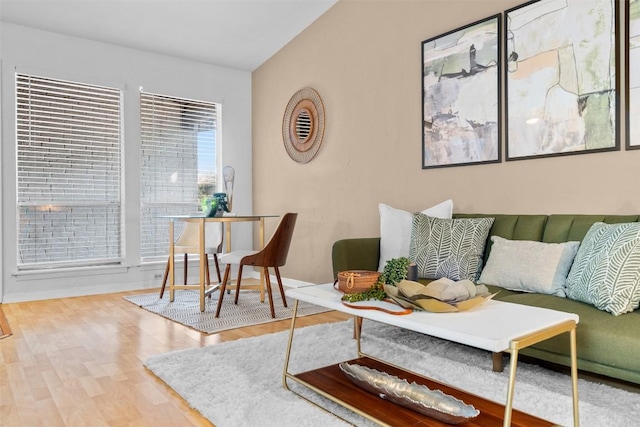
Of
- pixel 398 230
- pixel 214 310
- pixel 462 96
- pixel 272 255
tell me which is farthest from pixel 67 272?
pixel 462 96

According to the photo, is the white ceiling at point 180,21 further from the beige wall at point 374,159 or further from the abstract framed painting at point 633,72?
the abstract framed painting at point 633,72

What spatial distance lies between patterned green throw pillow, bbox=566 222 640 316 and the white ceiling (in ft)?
11.3

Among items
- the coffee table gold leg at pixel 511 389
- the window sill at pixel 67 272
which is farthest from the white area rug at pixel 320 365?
the window sill at pixel 67 272

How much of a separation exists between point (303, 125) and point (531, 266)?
3028mm

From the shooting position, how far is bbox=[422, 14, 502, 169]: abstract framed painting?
10.6 ft

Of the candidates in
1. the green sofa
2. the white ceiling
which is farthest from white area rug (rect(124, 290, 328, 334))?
the white ceiling

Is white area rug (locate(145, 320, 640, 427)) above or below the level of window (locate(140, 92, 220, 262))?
below

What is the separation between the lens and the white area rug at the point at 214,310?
3.40 metres

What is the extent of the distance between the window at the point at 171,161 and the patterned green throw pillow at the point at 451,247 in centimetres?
318

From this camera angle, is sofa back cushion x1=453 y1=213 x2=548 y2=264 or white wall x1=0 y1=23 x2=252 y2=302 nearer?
sofa back cushion x1=453 y1=213 x2=548 y2=264

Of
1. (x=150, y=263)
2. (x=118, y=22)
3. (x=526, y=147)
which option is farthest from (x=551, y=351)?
(x=118, y=22)

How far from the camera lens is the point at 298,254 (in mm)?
5043

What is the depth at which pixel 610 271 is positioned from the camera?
2.08 m

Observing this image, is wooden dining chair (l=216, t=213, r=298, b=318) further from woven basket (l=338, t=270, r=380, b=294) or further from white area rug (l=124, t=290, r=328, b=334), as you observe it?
woven basket (l=338, t=270, r=380, b=294)
